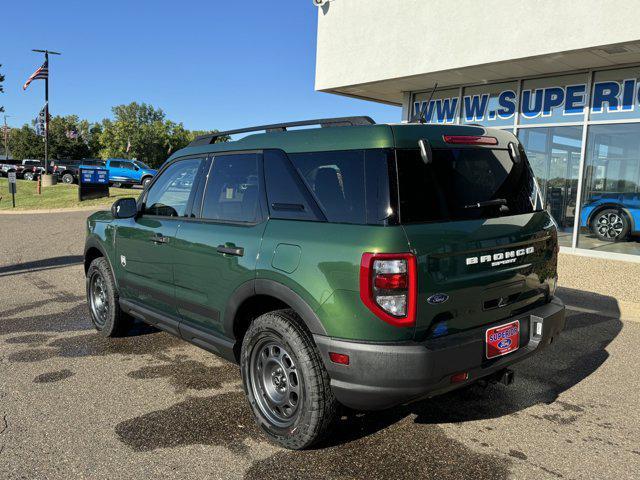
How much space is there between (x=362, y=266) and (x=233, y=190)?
4.50ft

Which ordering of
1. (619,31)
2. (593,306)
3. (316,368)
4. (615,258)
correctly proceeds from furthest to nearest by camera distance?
(615,258) < (619,31) < (593,306) < (316,368)

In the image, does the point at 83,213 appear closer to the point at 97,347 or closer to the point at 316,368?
the point at 97,347

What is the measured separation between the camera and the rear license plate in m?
2.83

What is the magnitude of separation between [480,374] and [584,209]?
9.02m

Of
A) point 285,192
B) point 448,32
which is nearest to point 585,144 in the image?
point 448,32

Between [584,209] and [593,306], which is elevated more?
[584,209]

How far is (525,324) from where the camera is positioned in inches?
121

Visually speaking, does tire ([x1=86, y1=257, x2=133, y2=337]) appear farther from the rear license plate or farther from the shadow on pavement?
the shadow on pavement

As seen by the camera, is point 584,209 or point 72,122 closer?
point 584,209

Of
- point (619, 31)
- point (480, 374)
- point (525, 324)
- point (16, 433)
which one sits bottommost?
point (16, 433)

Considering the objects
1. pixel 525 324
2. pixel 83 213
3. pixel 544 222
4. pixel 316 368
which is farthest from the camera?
pixel 83 213

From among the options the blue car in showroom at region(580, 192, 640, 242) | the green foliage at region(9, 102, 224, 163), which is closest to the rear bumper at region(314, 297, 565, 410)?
the blue car in showroom at region(580, 192, 640, 242)

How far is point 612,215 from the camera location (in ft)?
33.3

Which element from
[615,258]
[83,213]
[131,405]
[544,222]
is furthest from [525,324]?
[83,213]
